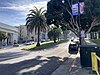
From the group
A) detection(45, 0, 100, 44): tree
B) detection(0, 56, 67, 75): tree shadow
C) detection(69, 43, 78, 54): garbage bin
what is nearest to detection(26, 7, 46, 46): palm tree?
detection(45, 0, 100, 44): tree

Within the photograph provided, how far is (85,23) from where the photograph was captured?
36062mm

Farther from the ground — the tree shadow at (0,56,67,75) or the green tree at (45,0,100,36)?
the green tree at (45,0,100,36)

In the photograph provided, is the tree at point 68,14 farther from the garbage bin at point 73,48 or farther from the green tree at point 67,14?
the garbage bin at point 73,48

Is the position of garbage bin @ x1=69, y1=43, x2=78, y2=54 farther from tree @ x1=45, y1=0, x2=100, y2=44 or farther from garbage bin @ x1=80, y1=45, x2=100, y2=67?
garbage bin @ x1=80, y1=45, x2=100, y2=67

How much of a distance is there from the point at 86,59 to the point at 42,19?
38.8 metres

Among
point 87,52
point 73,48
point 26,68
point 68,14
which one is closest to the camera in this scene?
point 87,52

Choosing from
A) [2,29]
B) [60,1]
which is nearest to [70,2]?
[60,1]

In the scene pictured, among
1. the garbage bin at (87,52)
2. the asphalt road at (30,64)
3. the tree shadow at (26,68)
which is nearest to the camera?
the tree shadow at (26,68)

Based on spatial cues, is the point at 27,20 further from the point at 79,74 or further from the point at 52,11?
the point at 79,74

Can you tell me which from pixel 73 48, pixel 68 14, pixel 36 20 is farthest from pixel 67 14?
pixel 36 20

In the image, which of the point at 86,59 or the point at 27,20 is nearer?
the point at 86,59

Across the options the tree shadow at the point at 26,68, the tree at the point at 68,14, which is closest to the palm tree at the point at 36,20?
the tree at the point at 68,14

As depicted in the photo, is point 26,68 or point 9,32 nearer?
point 26,68

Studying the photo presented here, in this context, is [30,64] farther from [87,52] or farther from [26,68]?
[87,52]
